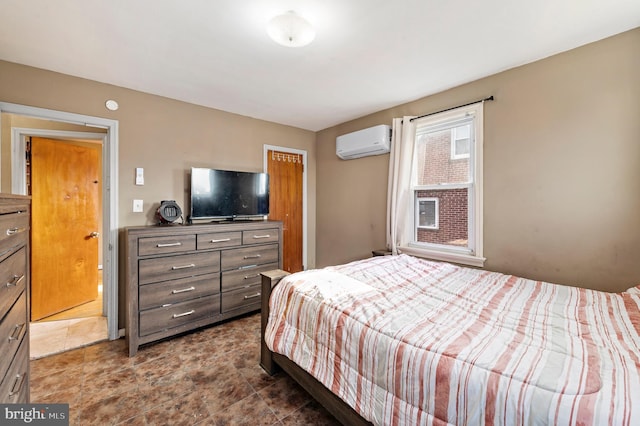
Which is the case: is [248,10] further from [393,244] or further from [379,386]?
[393,244]

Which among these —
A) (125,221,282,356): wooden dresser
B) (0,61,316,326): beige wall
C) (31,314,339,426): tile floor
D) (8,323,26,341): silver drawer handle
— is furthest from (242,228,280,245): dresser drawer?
(8,323,26,341): silver drawer handle

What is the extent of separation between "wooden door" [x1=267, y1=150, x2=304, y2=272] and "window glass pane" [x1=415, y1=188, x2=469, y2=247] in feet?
5.87

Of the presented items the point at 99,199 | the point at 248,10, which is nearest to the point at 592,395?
the point at 248,10

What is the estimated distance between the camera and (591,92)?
6.16ft

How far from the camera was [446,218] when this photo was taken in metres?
2.74

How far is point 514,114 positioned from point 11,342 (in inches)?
131

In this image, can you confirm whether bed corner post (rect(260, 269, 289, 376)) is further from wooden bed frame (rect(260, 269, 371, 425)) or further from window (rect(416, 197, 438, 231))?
window (rect(416, 197, 438, 231))

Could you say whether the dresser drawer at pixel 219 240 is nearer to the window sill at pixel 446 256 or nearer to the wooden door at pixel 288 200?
the wooden door at pixel 288 200

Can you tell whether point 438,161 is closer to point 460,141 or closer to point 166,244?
point 460,141

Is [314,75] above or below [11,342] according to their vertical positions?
above

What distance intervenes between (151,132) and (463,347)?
10.4 ft

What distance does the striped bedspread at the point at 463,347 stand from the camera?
82 centimetres

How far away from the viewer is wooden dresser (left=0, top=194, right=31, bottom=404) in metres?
0.91

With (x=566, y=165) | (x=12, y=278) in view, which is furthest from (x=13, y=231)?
(x=566, y=165)
